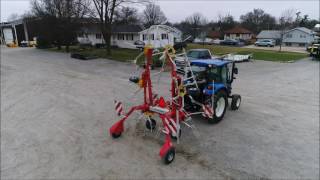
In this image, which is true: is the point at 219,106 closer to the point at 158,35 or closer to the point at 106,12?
the point at 158,35

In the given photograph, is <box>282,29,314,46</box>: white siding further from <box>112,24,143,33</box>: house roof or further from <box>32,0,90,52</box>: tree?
<box>32,0,90,52</box>: tree

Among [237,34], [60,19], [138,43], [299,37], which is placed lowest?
[138,43]

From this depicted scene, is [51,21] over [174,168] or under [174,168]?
over

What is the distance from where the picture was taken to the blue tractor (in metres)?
8.62

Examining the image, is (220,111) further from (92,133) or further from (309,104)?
(309,104)

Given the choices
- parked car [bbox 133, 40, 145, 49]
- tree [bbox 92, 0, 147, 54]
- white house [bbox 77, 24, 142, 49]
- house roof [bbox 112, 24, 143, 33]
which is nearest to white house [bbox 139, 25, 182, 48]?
tree [bbox 92, 0, 147, 54]

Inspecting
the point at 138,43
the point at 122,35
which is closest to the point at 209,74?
the point at 138,43

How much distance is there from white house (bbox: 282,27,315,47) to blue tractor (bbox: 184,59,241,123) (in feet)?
170

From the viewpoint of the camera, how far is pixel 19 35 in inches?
2152

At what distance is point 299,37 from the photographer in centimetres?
5534

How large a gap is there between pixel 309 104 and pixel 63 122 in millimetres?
10832

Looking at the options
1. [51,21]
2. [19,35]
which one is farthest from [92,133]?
[19,35]

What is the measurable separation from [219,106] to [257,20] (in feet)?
271

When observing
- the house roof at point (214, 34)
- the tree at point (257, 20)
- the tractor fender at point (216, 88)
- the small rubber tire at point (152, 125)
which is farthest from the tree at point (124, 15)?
the tree at point (257, 20)
